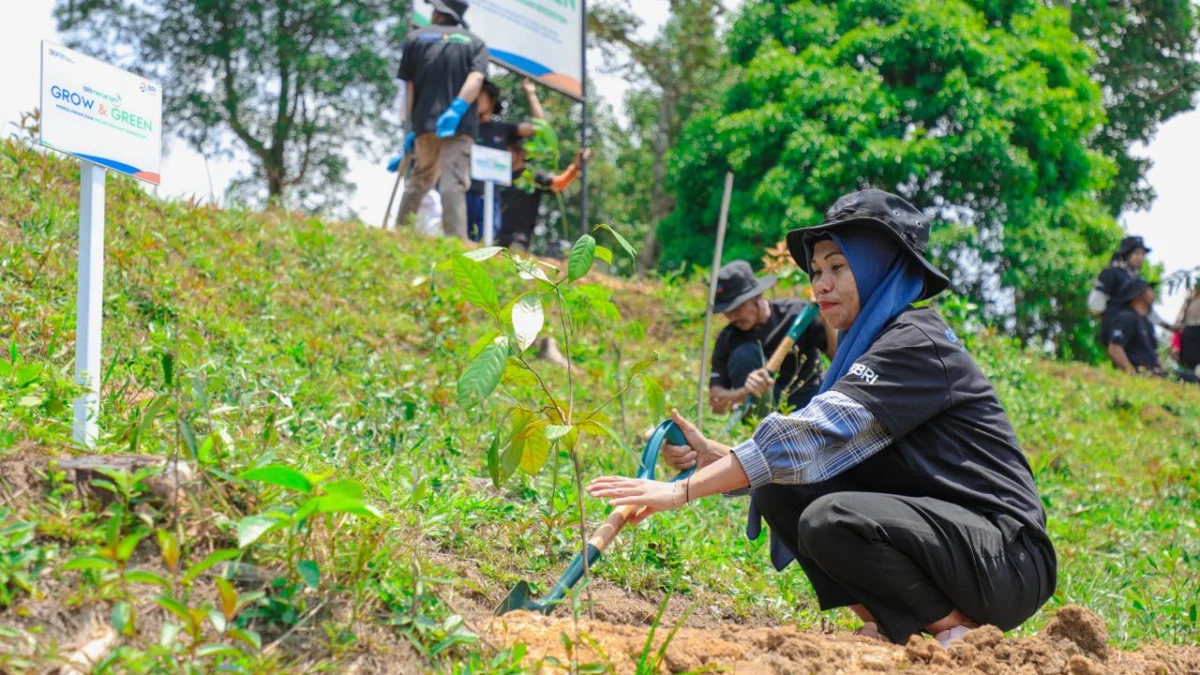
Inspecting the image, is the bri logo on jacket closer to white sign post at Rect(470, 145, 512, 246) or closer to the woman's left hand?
the woman's left hand

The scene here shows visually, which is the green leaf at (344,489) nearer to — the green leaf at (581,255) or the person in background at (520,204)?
the green leaf at (581,255)

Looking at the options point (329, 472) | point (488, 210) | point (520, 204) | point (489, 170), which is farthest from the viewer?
point (520, 204)

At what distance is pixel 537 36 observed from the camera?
38.3 ft

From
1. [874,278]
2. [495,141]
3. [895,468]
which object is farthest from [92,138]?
[495,141]

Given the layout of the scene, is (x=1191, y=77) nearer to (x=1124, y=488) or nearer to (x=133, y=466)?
(x=1124, y=488)

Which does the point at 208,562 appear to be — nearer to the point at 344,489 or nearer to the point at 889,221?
the point at 344,489

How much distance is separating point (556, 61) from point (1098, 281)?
6070 millimetres

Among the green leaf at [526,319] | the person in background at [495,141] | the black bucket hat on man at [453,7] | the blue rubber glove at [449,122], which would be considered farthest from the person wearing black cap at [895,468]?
the person in background at [495,141]

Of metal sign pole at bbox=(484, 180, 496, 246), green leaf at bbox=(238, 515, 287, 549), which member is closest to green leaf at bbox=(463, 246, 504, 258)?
green leaf at bbox=(238, 515, 287, 549)

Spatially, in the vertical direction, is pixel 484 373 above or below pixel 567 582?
above

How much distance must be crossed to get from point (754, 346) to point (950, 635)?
3411mm

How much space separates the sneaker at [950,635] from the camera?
266 cm

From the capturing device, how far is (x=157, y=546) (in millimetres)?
2027

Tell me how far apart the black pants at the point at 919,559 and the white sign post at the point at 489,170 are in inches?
266
